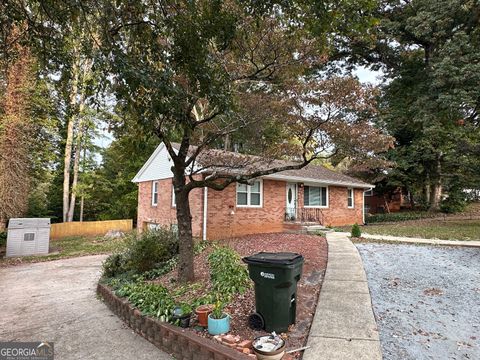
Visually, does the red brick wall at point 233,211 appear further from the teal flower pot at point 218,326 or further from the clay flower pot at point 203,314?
the teal flower pot at point 218,326

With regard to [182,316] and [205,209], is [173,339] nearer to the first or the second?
[182,316]

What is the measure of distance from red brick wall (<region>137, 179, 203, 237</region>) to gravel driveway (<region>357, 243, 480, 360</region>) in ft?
20.5

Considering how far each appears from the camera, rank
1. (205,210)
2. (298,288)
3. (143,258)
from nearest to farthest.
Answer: (298,288), (143,258), (205,210)

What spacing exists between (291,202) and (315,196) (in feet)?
6.97

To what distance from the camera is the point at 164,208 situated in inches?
566

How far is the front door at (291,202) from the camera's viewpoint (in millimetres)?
14648

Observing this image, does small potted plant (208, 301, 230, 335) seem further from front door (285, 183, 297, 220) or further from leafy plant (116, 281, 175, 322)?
front door (285, 183, 297, 220)

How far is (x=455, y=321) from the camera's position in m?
4.12

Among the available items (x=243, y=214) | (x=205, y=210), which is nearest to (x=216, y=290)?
(x=205, y=210)

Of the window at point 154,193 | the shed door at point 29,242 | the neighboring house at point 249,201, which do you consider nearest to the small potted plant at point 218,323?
the neighboring house at point 249,201

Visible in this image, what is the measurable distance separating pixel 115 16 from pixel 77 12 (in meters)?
0.59

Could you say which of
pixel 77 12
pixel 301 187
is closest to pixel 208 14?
pixel 77 12

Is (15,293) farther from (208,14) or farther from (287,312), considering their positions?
(208,14)

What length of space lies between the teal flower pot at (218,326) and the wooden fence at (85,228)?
17424 millimetres
